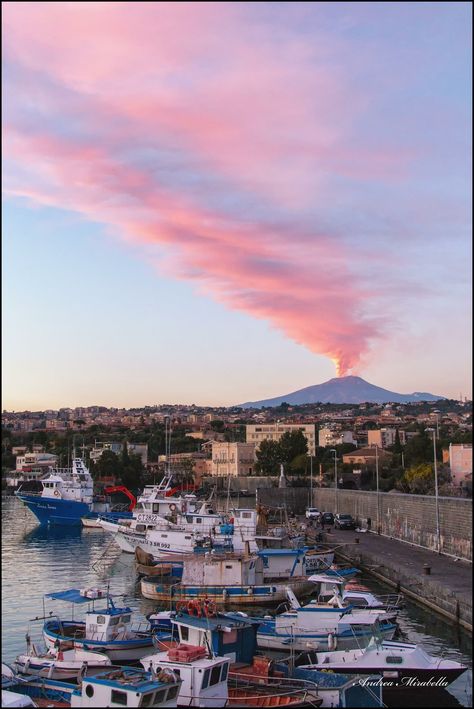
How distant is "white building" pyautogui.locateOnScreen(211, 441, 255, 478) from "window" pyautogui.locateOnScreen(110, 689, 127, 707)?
371ft

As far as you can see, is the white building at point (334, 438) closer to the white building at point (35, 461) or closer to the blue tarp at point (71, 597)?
the white building at point (35, 461)

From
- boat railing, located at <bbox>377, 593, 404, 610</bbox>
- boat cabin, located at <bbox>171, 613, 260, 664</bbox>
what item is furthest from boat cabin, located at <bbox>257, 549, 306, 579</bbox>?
boat cabin, located at <bbox>171, 613, 260, 664</bbox>

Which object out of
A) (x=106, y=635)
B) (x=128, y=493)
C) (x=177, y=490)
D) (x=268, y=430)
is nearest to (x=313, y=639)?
(x=106, y=635)

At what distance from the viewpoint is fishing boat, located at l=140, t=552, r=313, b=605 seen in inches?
1091

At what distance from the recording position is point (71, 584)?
33.4 meters

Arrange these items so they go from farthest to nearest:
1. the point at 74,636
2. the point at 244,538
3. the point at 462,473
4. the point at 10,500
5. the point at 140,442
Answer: the point at 140,442
the point at 10,500
the point at 462,473
the point at 244,538
the point at 74,636

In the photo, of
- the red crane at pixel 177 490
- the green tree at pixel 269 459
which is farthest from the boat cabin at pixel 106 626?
the green tree at pixel 269 459

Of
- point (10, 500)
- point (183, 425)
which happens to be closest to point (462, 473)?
point (10, 500)

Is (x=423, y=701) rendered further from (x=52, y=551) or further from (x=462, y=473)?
(x=52, y=551)

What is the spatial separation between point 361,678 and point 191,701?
4313 millimetres

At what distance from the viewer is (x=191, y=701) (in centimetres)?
1411

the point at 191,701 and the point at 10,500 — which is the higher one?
the point at 191,701

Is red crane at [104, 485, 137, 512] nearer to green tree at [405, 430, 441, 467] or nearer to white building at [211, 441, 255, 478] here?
green tree at [405, 430, 441, 467]

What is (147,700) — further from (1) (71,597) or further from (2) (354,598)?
(2) (354,598)
